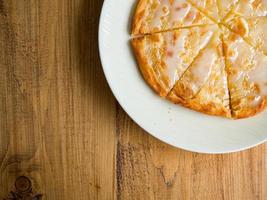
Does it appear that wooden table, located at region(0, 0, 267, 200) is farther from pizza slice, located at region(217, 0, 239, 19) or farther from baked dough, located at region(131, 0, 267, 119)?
pizza slice, located at region(217, 0, 239, 19)

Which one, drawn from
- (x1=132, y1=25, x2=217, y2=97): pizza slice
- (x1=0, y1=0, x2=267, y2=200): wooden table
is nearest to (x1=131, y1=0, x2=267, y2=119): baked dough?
(x1=132, y1=25, x2=217, y2=97): pizza slice

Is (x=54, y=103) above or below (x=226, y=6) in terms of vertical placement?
below

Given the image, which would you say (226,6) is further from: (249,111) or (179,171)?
(179,171)

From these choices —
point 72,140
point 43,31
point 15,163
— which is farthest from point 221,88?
point 15,163

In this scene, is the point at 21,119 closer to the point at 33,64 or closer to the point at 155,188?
the point at 33,64

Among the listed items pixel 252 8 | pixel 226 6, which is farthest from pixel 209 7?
pixel 252 8

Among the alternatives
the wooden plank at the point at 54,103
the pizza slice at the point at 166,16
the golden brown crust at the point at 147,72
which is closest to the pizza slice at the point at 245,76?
the pizza slice at the point at 166,16
